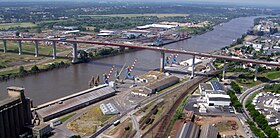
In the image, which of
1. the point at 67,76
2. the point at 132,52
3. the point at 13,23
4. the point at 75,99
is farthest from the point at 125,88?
the point at 13,23

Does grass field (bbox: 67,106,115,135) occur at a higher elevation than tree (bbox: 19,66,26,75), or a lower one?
lower

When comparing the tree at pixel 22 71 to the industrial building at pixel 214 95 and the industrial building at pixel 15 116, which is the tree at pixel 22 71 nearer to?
the industrial building at pixel 15 116

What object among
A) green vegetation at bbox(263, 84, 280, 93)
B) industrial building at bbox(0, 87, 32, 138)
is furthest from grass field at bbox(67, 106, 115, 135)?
green vegetation at bbox(263, 84, 280, 93)

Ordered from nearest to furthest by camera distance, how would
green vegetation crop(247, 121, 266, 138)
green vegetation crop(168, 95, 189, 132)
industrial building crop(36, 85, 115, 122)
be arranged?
green vegetation crop(247, 121, 266, 138)
green vegetation crop(168, 95, 189, 132)
industrial building crop(36, 85, 115, 122)

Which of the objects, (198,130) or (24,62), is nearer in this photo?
(198,130)

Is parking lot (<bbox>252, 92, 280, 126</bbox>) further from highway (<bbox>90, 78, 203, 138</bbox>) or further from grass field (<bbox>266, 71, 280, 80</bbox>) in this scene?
highway (<bbox>90, 78, 203, 138</bbox>)

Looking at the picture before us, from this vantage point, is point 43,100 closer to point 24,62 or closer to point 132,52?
point 24,62
